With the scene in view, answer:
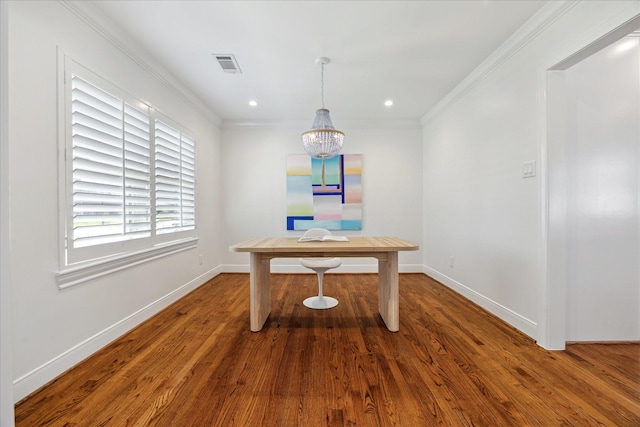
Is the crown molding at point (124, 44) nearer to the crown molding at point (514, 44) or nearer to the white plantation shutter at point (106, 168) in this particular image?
the white plantation shutter at point (106, 168)

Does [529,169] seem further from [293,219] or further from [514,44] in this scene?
[293,219]

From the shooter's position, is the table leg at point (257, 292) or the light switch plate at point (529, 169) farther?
the table leg at point (257, 292)

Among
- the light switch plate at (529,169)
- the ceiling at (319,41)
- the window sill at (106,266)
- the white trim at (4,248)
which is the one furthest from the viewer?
the light switch plate at (529,169)

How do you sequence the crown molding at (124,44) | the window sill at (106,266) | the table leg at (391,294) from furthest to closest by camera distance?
the table leg at (391,294)
the crown molding at (124,44)
the window sill at (106,266)

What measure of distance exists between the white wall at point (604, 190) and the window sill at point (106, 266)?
3.49 metres

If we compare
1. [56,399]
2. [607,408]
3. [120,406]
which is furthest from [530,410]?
[56,399]

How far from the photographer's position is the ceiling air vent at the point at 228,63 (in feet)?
8.23

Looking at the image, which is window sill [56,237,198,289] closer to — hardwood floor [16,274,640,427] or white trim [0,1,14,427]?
hardwood floor [16,274,640,427]

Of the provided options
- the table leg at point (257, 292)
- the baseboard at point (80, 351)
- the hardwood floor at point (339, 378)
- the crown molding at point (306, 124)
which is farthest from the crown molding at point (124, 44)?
the hardwood floor at point (339, 378)

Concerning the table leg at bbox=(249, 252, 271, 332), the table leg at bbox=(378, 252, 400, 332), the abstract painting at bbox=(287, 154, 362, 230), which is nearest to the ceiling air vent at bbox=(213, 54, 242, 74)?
the abstract painting at bbox=(287, 154, 362, 230)

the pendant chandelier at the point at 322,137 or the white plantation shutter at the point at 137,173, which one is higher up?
the pendant chandelier at the point at 322,137

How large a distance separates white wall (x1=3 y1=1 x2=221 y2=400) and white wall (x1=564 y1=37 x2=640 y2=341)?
349cm

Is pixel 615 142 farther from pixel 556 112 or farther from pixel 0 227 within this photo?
pixel 0 227

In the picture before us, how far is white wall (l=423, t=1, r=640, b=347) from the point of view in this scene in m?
1.88
